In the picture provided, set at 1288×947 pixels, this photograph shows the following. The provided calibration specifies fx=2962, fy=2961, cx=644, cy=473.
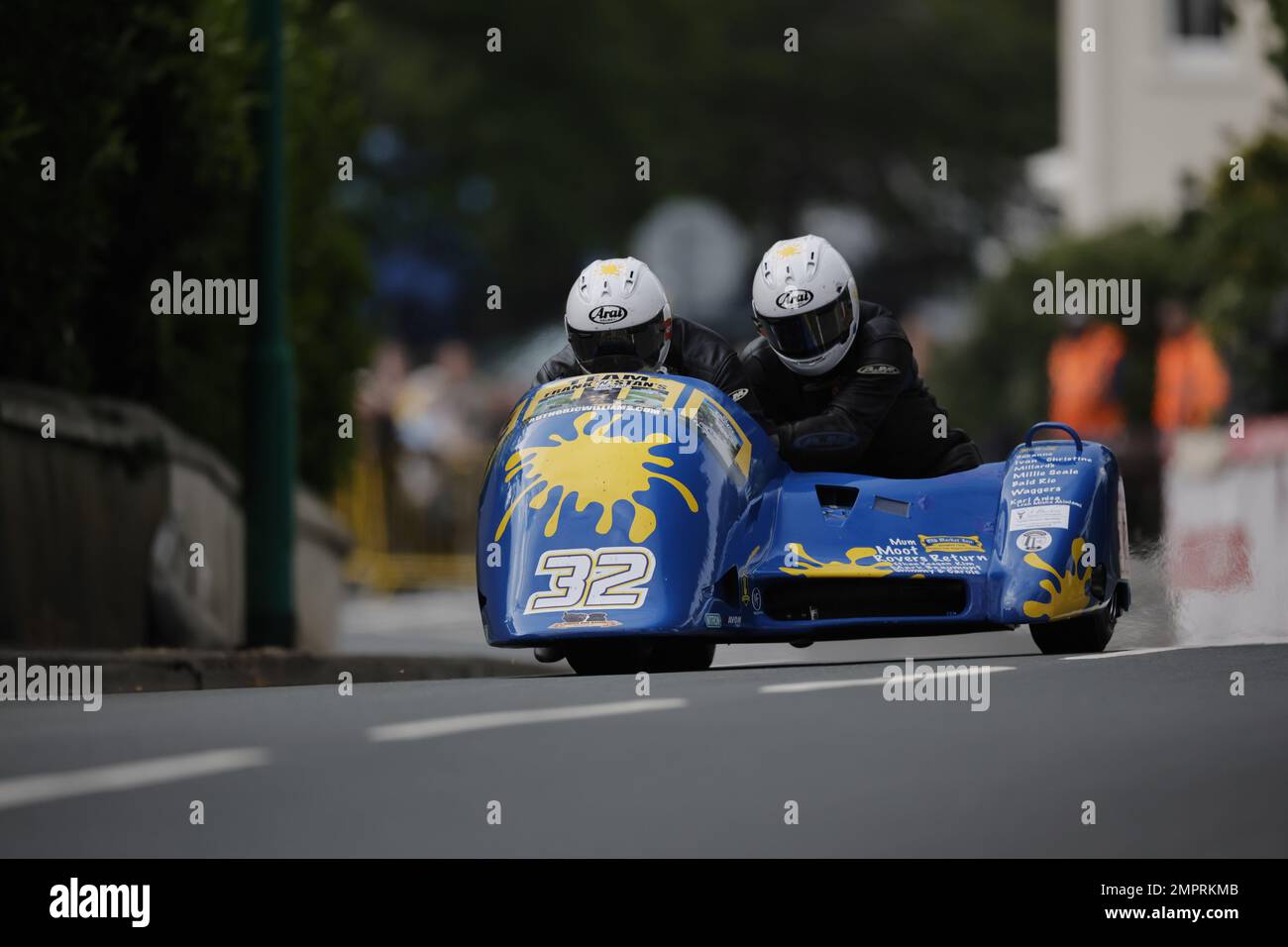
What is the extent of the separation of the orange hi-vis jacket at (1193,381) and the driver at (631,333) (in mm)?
13952

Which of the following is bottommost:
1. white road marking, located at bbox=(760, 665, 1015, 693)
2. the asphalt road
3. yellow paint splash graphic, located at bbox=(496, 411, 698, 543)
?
the asphalt road

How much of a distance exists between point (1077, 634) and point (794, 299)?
5.76 ft

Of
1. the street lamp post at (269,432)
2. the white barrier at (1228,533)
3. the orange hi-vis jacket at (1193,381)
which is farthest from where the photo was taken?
the orange hi-vis jacket at (1193,381)

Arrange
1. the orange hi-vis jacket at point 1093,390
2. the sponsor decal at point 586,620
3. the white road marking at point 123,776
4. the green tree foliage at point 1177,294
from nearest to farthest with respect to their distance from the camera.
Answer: the white road marking at point 123,776
the sponsor decal at point 586,620
the green tree foliage at point 1177,294
the orange hi-vis jacket at point 1093,390

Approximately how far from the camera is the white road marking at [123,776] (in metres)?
7.39

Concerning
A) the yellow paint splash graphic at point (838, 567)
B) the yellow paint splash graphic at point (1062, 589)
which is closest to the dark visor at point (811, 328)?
the yellow paint splash graphic at point (838, 567)

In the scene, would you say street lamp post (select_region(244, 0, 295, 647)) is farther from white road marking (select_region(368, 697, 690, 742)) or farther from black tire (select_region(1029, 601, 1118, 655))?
white road marking (select_region(368, 697, 690, 742))

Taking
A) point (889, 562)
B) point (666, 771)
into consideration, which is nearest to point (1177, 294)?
point (889, 562)

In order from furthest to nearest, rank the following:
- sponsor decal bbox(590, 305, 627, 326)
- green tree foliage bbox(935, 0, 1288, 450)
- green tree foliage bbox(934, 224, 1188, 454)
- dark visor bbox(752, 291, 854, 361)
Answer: green tree foliage bbox(934, 224, 1188, 454)
green tree foliage bbox(935, 0, 1288, 450)
dark visor bbox(752, 291, 854, 361)
sponsor decal bbox(590, 305, 627, 326)

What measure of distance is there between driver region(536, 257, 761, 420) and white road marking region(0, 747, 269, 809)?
377cm

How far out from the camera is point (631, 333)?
38.5 feet

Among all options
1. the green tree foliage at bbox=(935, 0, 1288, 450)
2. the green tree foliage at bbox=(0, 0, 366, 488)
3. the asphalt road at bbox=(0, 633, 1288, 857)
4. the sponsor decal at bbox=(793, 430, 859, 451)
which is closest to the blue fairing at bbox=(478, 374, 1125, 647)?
the sponsor decal at bbox=(793, 430, 859, 451)

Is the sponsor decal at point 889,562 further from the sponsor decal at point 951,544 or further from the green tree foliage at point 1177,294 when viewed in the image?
the green tree foliage at point 1177,294

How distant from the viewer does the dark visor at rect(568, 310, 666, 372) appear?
11734 millimetres
